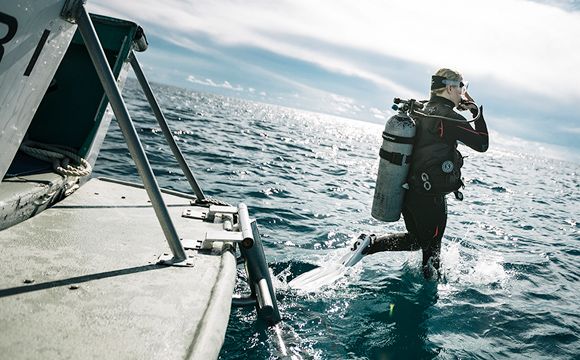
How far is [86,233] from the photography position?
8.88ft

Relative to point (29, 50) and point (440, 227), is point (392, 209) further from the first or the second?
point (29, 50)

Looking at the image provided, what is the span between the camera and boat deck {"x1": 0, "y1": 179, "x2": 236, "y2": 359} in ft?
5.33

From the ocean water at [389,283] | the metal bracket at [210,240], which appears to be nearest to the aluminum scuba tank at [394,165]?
the ocean water at [389,283]

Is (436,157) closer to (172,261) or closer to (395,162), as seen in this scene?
(395,162)

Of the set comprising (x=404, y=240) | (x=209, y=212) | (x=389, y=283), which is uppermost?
(x=209, y=212)

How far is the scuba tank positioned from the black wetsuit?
144 mm

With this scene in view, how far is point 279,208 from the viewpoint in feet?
27.1

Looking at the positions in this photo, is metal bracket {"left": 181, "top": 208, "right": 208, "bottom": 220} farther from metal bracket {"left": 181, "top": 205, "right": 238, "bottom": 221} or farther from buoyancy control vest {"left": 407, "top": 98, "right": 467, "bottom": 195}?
buoyancy control vest {"left": 407, "top": 98, "right": 467, "bottom": 195}

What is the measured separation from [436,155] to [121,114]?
3.85 m

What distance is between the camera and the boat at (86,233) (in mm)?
1719

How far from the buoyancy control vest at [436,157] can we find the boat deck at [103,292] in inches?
121

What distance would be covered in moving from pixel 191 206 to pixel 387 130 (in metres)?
2.72

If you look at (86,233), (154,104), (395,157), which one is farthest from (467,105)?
(86,233)

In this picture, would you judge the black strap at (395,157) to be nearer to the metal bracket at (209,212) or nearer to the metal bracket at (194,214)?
the metal bracket at (209,212)
